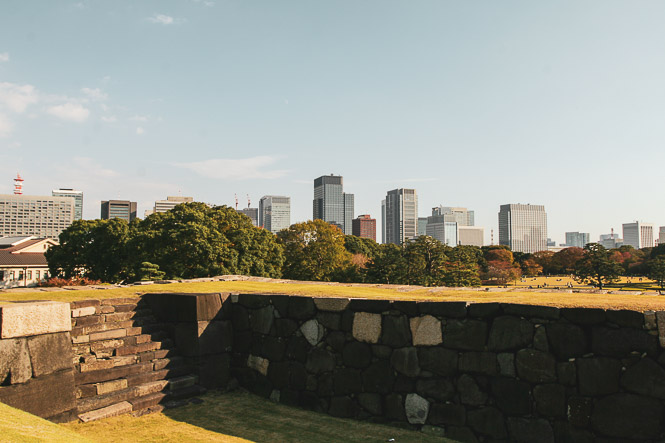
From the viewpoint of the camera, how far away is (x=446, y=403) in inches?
234

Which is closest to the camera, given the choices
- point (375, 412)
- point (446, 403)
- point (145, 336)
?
point (446, 403)

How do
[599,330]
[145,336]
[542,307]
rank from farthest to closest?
[145,336] → [542,307] → [599,330]

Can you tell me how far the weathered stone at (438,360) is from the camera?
235 inches

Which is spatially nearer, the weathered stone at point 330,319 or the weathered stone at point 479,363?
the weathered stone at point 479,363

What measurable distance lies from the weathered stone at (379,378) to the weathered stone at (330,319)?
2.73 ft

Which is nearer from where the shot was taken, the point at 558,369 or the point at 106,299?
the point at 558,369

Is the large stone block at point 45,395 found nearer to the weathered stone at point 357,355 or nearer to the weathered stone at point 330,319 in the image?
the weathered stone at point 330,319

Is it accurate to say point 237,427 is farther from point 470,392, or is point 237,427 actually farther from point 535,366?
point 535,366

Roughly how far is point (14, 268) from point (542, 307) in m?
73.9

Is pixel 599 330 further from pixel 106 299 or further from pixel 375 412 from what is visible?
pixel 106 299

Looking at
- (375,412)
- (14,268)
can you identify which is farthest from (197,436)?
(14,268)

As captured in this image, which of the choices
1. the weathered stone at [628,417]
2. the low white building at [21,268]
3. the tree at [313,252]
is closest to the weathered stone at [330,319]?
the weathered stone at [628,417]

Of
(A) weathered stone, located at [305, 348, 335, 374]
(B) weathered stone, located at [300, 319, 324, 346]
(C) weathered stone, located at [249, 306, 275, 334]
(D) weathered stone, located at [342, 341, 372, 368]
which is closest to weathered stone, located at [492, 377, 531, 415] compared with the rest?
(D) weathered stone, located at [342, 341, 372, 368]

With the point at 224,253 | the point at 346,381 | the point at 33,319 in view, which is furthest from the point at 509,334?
the point at 224,253
